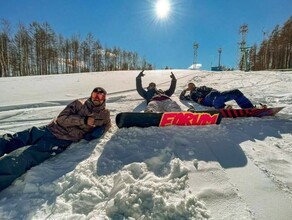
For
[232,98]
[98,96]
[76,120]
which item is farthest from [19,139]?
[232,98]

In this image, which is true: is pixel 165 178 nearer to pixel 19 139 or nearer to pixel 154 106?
pixel 19 139

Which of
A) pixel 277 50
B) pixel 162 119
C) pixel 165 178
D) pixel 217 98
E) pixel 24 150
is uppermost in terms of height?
pixel 277 50

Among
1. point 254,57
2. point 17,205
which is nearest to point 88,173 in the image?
point 17,205

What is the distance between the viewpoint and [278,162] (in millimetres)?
2547

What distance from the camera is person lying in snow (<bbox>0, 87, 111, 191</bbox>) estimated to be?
256cm

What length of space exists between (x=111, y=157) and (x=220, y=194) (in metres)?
1.31

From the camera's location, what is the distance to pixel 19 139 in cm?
298

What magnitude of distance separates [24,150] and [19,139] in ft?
1.67

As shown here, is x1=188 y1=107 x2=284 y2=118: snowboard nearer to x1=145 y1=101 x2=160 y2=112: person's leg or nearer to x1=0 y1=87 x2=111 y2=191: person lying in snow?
x1=145 y1=101 x2=160 y2=112: person's leg

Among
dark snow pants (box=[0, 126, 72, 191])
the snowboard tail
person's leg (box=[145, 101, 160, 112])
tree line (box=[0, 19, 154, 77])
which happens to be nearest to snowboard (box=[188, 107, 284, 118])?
the snowboard tail

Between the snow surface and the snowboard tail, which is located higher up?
the snowboard tail

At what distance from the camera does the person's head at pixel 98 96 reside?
3.20 metres

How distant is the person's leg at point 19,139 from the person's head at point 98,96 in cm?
80

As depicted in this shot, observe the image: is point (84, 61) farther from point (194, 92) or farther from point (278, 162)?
point (278, 162)
